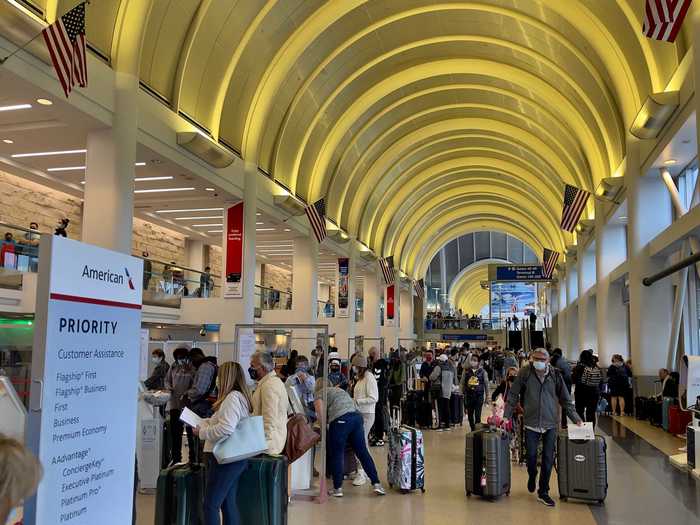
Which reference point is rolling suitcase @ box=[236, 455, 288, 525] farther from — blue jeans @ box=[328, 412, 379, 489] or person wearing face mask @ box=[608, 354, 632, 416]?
person wearing face mask @ box=[608, 354, 632, 416]

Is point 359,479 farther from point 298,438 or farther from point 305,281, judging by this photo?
point 305,281

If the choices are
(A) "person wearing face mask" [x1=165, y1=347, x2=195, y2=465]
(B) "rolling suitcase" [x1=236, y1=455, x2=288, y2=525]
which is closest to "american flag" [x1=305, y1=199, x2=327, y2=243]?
(A) "person wearing face mask" [x1=165, y1=347, x2=195, y2=465]

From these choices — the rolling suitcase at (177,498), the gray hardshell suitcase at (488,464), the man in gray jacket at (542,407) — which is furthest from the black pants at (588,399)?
the rolling suitcase at (177,498)

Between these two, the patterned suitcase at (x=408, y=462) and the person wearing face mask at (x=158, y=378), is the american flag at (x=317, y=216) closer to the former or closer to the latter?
the person wearing face mask at (x=158, y=378)

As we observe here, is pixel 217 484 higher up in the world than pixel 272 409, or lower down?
lower down

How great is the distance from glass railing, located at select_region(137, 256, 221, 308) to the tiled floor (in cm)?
1019

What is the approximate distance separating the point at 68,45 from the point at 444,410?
10876 mm

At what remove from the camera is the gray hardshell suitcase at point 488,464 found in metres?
8.13

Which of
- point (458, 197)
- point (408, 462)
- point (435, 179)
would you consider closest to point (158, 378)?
point (408, 462)

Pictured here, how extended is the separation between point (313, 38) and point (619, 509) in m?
14.1

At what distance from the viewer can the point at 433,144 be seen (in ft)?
113

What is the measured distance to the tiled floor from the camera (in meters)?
7.28

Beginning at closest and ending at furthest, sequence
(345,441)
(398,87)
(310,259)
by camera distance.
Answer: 1. (345,441)
2. (310,259)
3. (398,87)

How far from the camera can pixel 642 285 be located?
17.1 metres
